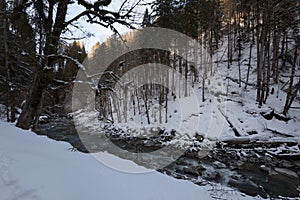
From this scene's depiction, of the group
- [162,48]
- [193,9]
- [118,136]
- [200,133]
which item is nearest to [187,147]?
[200,133]

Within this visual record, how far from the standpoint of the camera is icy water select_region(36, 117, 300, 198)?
6.68 meters

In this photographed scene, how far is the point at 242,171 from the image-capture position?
8141 mm

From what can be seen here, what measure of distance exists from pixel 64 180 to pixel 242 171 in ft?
25.2

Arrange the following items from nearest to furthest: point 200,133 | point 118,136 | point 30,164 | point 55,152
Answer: point 30,164
point 55,152
point 200,133
point 118,136

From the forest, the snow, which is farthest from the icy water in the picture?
the snow

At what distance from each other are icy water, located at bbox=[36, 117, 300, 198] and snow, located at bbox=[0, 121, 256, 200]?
4.22 metres

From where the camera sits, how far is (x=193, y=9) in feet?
53.4

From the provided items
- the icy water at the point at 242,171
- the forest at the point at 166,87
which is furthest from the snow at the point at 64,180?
the icy water at the point at 242,171

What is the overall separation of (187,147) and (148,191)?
890cm

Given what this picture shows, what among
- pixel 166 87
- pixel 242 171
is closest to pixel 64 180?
pixel 242 171

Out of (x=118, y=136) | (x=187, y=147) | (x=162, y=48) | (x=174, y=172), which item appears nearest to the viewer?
(x=174, y=172)

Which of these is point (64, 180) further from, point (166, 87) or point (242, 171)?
point (166, 87)

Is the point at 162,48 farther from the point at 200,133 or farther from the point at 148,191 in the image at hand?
the point at 148,191

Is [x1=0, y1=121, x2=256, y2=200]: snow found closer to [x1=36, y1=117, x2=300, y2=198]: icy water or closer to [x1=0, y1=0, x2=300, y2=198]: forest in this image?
[x1=0, y1=0, x2=300, y2=198]: forest
